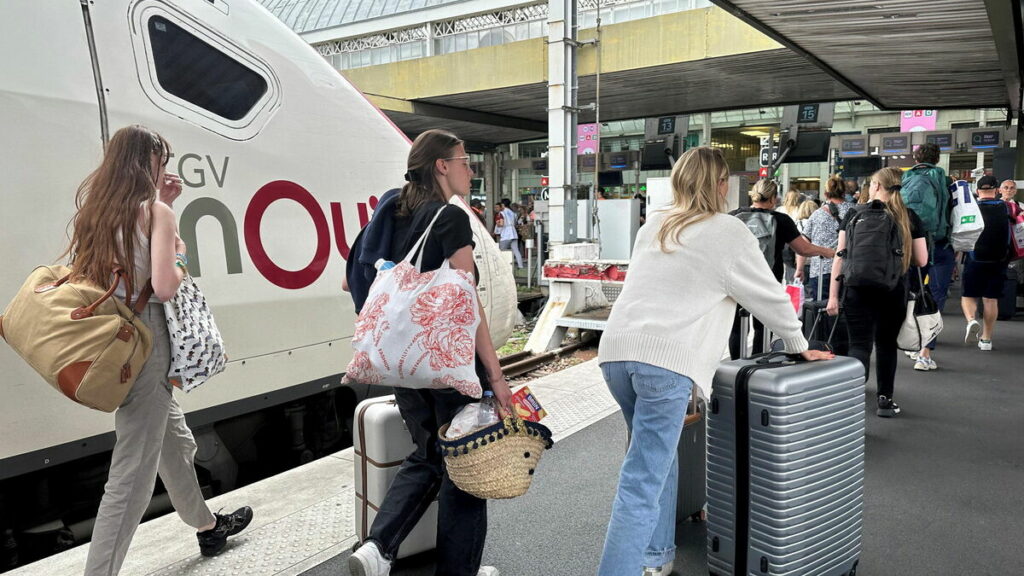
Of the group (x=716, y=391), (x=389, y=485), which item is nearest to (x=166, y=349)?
(x=389, y=485)

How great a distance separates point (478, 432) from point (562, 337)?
257 inches

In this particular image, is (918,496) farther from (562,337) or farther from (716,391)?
(562,337)

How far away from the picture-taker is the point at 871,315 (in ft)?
16.4

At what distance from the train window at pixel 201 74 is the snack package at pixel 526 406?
7.36 ft

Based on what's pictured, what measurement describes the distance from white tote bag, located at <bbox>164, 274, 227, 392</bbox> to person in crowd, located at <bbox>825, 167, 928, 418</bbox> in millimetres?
4052

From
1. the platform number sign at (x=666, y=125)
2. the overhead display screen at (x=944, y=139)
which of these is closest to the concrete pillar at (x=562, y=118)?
the platform number sign at (x=666, y=125)

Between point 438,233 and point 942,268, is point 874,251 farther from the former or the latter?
point 942,268

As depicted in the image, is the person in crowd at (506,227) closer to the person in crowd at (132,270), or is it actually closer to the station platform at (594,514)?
the station platform at (594,514)

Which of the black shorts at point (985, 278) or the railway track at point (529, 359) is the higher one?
the black shorts at point (985, 278)

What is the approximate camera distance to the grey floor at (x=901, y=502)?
3156mm

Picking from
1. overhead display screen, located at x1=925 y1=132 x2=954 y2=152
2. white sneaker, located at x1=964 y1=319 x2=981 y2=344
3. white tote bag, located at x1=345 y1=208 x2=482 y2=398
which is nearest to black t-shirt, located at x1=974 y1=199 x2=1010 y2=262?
white sneaker, located at x1=964 y1=319 x2=981 y2=344

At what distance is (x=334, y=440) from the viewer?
4879 mm

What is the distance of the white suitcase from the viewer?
299 cm

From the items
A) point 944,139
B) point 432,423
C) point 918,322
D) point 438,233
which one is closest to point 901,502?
point 918,322
